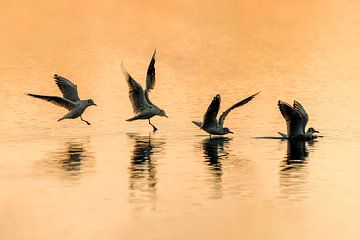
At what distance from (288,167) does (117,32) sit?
55.2 metres

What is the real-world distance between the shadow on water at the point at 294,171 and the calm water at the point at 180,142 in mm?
63

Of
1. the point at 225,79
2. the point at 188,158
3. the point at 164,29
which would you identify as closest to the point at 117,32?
the point at 164,29

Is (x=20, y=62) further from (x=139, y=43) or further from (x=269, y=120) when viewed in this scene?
(x=269, y=120)

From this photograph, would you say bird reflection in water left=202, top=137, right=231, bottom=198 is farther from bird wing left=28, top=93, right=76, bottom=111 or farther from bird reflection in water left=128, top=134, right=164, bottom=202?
bird wing left=28, top=93, right=76, bottom=111

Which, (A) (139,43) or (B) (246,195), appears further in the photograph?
(A) (139,43)

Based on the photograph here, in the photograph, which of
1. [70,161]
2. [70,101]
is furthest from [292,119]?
[70,161]

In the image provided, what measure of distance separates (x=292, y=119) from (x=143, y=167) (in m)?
7.24

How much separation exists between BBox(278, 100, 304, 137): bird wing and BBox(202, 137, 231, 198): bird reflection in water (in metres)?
2.27

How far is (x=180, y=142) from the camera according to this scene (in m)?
48.4

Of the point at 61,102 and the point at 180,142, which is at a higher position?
the point at 61,102

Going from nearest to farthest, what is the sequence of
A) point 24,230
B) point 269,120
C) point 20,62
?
point 24,230, point 269,120, point 20,62

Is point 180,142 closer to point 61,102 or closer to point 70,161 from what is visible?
point 61,102

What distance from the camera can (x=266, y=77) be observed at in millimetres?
72562

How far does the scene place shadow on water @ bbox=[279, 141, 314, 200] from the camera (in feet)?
126
